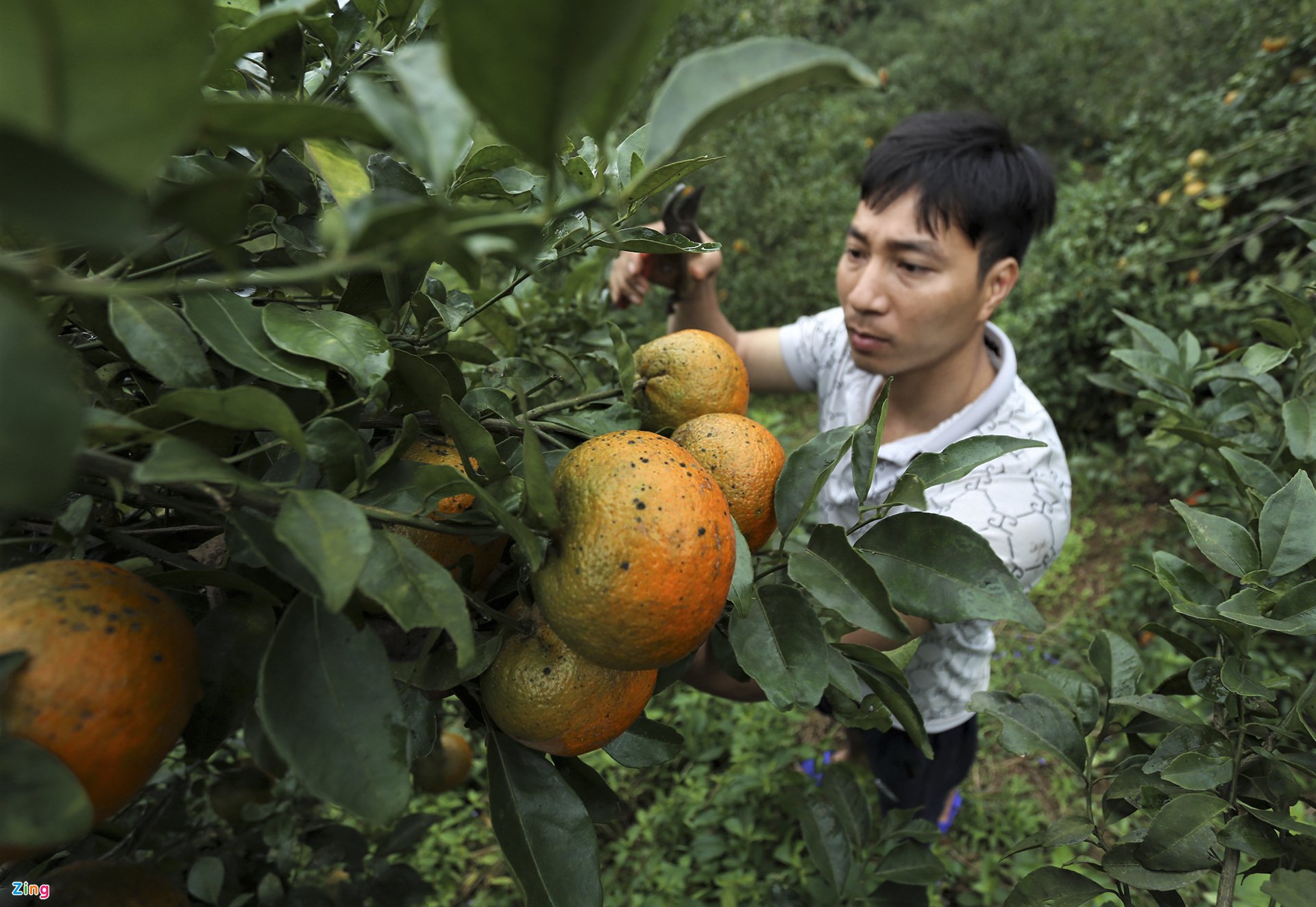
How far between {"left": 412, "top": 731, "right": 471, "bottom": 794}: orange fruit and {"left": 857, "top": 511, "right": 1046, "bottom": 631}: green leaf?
0.77m

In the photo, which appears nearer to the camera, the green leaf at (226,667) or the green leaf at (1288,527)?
the green leaf at (226,667)

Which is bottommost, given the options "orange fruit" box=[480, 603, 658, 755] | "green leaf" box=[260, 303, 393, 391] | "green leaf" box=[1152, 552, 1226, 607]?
"orange fruit" box=[480, 603, 658, 755]

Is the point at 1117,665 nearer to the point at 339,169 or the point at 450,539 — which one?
the point at 450,539

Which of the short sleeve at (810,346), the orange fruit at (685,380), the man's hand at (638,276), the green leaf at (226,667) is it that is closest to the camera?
the green leaf at (226,667)

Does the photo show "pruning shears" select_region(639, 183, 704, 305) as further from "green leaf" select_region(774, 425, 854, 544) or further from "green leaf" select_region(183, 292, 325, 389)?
"green leaf" select_region(183, 292, 325, 389)

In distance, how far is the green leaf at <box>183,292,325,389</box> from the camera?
38 cm

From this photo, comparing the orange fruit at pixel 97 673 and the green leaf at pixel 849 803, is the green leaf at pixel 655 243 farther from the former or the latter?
the green leaf at pixel 849 803

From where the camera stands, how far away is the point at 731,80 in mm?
239

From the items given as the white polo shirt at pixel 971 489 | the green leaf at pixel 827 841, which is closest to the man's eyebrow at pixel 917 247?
the white polo shirt at pixel 971 489

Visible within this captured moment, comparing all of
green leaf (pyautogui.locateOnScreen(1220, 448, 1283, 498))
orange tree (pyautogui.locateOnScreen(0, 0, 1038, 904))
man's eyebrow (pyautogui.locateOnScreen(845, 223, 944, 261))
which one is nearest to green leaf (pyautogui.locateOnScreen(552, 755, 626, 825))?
orange tree (pyautogui.locateOnScreen(0, 0, 1038, 904))

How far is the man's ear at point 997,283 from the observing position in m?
1.54

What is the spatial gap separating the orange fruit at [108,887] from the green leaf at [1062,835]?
0.65 meters

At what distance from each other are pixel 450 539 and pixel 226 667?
14 cm

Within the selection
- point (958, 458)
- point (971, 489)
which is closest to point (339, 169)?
point (958, 458)
